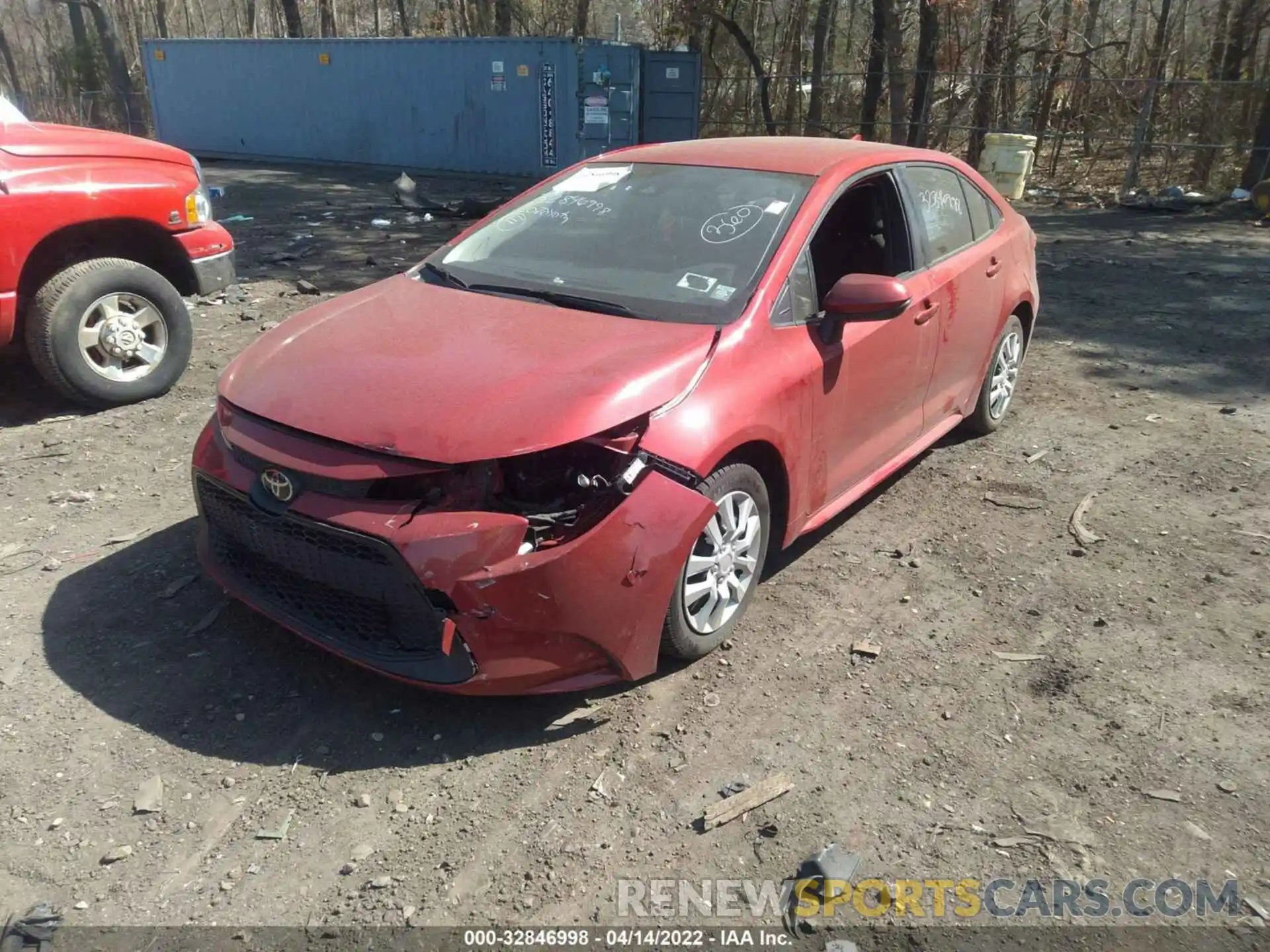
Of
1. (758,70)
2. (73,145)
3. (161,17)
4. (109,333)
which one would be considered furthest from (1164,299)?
(161,17)

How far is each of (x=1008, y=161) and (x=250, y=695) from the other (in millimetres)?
15251

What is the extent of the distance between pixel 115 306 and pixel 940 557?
470cm

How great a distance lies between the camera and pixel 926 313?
14.3 ft

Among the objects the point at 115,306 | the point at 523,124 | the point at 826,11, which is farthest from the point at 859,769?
the point at 826,11

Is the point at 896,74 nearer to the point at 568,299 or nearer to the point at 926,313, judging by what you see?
the point at 926,313

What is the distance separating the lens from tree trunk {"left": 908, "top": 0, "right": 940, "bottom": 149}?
17.1 m

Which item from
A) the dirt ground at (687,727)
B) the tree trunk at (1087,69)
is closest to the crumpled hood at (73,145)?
the dirt ground at (687,727)

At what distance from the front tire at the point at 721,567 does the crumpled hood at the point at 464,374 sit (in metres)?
0.43

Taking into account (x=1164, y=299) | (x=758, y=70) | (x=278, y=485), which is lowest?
(x=1164, y=299)

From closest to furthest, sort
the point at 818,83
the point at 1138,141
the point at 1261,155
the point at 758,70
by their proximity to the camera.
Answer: the point at 1261,155, the point at 1138,141, the point at 818,83, the point at 758,70

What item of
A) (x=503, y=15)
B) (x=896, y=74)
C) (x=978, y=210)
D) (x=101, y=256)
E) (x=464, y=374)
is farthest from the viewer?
(x=503, y=15)

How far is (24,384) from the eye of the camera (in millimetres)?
6113

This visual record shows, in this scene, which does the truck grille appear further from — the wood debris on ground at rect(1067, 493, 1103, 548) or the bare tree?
the bare tree

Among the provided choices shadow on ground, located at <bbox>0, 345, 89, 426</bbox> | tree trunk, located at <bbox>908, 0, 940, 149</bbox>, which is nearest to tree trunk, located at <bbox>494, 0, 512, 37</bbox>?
tree trunk, located at <bbox>908, 0, 940, 149</bbox>
